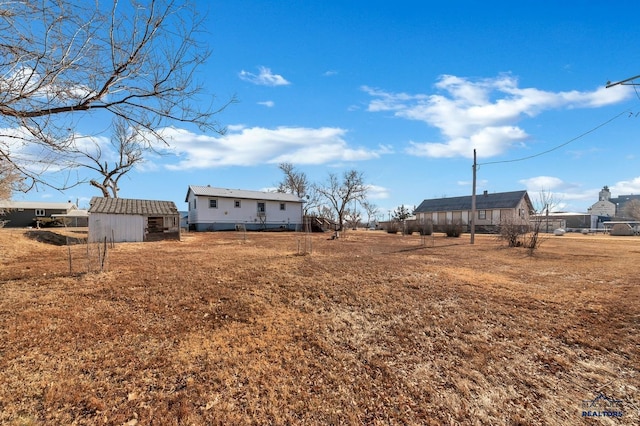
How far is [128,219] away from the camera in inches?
618

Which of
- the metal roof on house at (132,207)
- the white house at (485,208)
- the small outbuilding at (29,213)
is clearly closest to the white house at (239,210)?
the metal roof on house at (132,207)

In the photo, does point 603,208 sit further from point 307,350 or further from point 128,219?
point 128,219

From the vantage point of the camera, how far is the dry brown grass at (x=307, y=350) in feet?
8.57

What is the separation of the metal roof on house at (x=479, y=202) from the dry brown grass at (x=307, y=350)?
113 feet

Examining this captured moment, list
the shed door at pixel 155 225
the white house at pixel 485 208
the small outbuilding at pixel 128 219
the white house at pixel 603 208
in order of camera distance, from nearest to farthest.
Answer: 1. the small outbuilding at pixel 128 219
2. the shed door at pixel 155 225
3. the white house at pixel 485 208
4. the white house at pixel 603 208

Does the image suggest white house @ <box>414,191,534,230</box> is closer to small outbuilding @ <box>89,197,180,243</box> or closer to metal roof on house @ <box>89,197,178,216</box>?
small outbuilding @ <box>89,197,180,243</box>

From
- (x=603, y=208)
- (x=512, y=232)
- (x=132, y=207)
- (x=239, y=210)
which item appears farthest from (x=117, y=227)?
(x=603, y=208)

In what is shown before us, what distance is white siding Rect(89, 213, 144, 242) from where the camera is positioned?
14703 millimetres

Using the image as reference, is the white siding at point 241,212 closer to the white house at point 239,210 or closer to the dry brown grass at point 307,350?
the white house at point 239,210

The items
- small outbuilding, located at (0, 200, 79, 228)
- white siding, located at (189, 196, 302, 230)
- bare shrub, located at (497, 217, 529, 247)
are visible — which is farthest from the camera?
small outbuilding, located at (0, 200, 79, 228)

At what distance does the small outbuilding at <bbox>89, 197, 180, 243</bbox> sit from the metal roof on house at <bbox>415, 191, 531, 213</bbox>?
1436 inches

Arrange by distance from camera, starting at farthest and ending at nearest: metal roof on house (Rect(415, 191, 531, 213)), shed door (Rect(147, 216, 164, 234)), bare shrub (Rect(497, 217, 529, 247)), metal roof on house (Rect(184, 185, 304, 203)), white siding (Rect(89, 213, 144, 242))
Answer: metal roof on house (Rect(415, 191, 531, 213)) → metal roof on house (Rect(184, 185, 304, 203)) → shed door (Rect(147, 216, 164, 234)) → bare shrub (Rect(497, 217, 529, 247)) → white siding (Rect(89, 213, 144, 242))

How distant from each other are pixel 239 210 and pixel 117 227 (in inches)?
575

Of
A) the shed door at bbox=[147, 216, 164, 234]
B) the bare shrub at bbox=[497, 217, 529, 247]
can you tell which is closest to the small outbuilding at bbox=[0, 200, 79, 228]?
the shed door at bbox=[147, 216, 164, 234]
